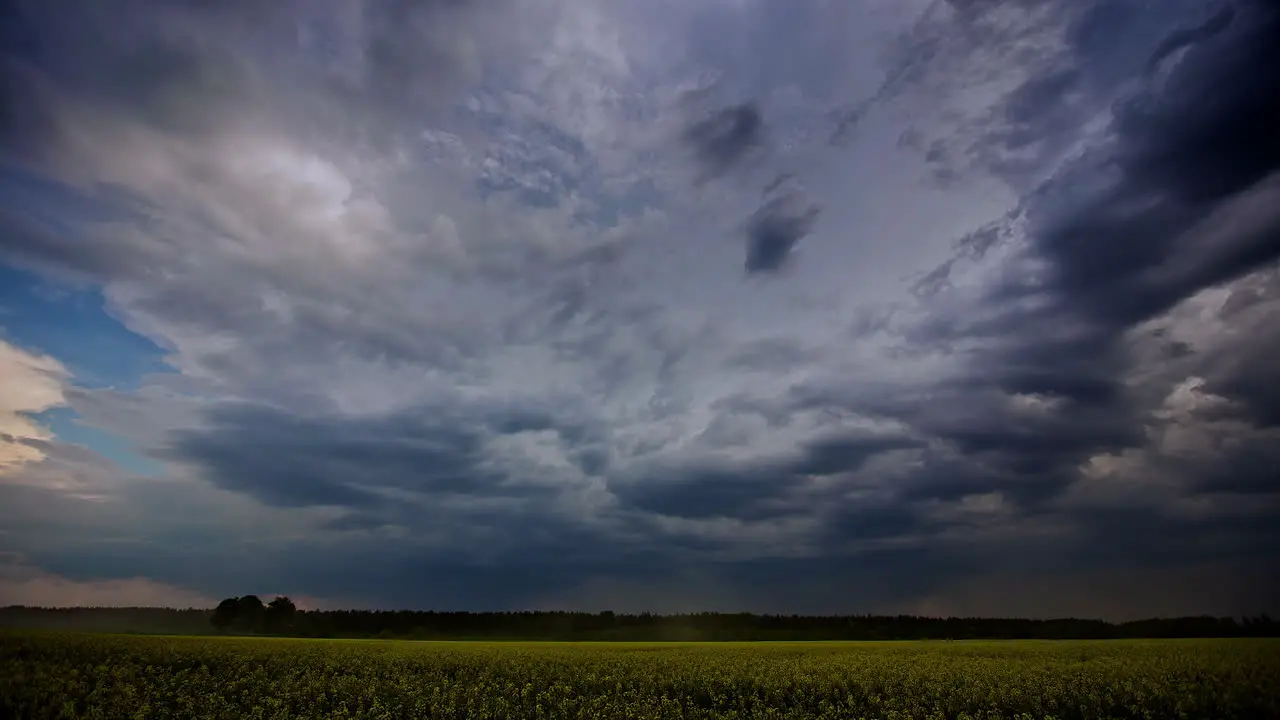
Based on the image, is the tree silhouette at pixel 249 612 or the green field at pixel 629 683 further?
the tree silhouette at pixel 249 612

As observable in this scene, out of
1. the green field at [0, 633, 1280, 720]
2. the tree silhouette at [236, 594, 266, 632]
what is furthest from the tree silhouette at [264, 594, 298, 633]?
the green field at [0, 633, 1280, 720]

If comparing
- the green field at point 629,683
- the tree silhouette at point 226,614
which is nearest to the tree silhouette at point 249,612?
the tree silhouette at point 226,614

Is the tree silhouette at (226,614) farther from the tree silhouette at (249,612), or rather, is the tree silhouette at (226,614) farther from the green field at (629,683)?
the green field at (629,683)

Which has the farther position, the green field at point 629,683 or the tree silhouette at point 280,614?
the tree silhouette at point 280,614

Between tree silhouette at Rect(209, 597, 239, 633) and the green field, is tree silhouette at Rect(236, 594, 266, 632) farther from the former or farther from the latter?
the green field

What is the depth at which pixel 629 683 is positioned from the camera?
30750mm

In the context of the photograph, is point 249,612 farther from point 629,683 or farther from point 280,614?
point 629,683

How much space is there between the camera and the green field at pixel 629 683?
25250 millimetres

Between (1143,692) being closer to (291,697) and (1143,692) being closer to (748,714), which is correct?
(748,714)

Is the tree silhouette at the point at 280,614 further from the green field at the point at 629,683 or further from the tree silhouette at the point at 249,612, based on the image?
the green field at the point at 629,683

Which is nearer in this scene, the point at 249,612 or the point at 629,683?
the point at 629,683

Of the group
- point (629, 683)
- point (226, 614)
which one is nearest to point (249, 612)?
point (226, 614)

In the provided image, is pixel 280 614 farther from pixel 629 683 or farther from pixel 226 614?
pixel 629 683

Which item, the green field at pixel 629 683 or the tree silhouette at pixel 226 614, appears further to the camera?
the tree silhouette at pixel 226 614
